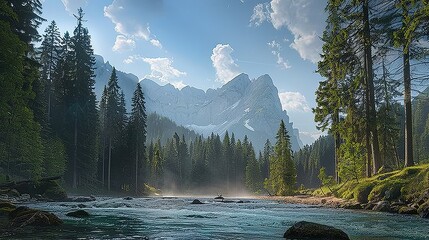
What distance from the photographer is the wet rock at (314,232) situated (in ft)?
33.7

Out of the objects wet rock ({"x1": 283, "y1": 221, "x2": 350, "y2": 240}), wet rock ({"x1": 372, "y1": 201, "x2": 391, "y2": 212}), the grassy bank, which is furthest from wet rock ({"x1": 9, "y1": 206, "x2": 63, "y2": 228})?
wet rock ({"x1": 372, "y1": 201, "x2": 391, "y2": 212})

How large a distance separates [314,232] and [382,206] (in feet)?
42.7

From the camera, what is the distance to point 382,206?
21.3 metres

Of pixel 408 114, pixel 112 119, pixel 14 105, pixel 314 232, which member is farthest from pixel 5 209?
pixel 112 119

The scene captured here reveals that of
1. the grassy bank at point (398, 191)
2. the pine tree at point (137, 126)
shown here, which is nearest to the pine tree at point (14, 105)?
the grassy bank at point (398, 191)

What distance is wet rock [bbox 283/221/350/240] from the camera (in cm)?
1027

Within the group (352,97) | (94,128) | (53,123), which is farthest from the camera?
(94,128)

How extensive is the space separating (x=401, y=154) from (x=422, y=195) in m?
112

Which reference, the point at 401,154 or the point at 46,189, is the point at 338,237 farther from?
the point at 401,154

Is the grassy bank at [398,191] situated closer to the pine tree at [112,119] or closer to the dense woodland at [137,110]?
the dense woodland at [137,110]

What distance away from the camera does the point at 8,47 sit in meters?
24.4

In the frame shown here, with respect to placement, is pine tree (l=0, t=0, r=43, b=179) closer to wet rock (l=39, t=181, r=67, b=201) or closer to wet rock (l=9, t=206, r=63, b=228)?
wet rock (l=39, t=181, r=67, b=201)

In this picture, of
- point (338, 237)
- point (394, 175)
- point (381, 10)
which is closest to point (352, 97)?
point (381, 10)

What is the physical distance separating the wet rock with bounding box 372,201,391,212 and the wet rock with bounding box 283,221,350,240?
12420mm
